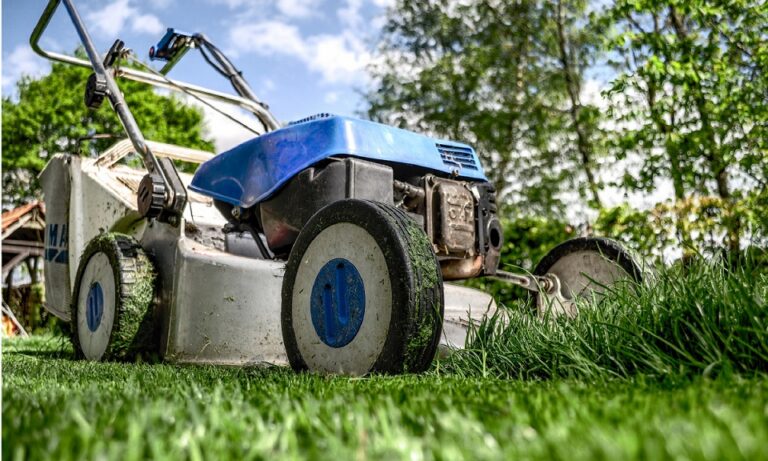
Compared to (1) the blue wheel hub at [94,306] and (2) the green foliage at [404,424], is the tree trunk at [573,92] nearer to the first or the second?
(1) the blue wheel hub at [94,306]

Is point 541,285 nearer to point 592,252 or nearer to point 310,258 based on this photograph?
point 592,252

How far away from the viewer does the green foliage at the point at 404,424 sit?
812 mm

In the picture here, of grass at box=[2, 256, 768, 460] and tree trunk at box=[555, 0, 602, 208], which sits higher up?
tree trunk at box=[555, 0, 602, 208]

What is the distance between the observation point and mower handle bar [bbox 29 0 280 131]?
3.96 metres

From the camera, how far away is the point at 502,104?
1478cm

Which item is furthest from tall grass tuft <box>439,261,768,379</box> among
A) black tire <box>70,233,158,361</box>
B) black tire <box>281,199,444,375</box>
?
black tire <box>70,233,158,361</box>

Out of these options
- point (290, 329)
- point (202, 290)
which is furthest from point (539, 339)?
point (202, 290)

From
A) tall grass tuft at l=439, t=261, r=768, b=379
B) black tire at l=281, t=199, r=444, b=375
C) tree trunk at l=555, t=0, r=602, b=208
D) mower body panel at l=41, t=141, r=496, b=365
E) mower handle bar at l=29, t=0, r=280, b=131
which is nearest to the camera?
tall grass tuft at l=439, t=261, r=768, b=379

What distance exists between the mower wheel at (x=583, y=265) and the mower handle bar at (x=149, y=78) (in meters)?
1.78

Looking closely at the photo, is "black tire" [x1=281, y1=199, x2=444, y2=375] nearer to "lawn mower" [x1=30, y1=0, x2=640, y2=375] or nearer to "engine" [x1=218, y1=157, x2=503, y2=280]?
"lawn mower" [x1=30, y1=0, x2=640, y2=375]

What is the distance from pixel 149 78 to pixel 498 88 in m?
12.2

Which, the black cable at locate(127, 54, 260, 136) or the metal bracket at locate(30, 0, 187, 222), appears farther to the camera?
the black cable at locate(127, 54, 260, 136)

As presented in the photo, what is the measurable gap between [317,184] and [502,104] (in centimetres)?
1244

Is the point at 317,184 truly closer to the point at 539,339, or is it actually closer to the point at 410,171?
the point at 410,171
